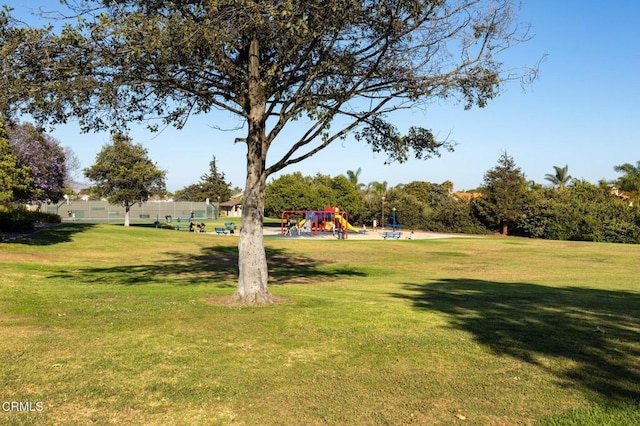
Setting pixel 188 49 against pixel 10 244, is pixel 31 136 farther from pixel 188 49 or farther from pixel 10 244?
pixel 188 49

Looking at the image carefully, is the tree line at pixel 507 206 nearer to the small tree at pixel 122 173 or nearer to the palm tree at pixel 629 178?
the palm tree at pixel 629 178

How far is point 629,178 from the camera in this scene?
58.3m

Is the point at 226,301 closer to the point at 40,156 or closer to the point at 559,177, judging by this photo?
the point at 40,156

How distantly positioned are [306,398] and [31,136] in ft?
138

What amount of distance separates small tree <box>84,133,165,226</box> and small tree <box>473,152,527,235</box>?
35302 millimetres

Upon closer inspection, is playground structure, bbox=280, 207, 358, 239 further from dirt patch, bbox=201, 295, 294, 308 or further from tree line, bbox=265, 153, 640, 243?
dirt patch, bbox=201, 295, 294, 308

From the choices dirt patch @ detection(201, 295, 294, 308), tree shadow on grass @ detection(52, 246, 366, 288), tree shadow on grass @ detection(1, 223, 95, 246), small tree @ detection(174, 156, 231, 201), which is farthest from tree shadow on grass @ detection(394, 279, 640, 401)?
small tree @ detection(174, 156, 231, 201)

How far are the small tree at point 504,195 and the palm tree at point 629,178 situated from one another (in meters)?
11.7

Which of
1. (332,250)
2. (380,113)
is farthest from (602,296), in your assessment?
(332,250)

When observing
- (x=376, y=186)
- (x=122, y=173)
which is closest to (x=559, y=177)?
(x=376, y=186)

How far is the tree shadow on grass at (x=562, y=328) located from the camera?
6.18m

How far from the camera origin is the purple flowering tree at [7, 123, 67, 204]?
38.8 m

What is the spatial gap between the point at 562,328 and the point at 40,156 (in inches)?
1594

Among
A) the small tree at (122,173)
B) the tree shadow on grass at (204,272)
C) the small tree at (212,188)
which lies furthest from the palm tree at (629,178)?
the small tree at (212,188)
